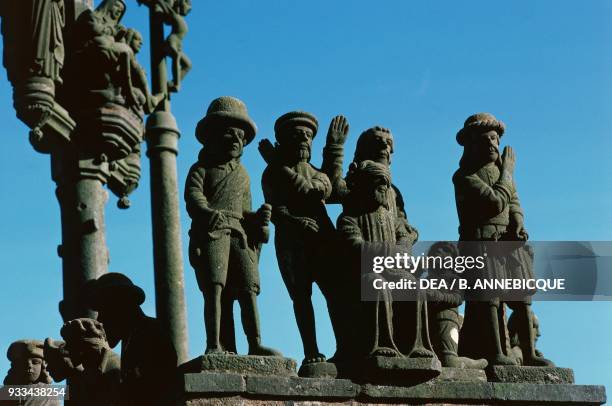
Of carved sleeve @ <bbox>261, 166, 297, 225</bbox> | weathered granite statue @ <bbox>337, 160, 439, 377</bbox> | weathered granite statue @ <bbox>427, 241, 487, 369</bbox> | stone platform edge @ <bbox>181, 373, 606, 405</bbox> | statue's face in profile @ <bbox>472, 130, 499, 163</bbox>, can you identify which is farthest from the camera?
statue's face in profile @ <bbox>472, 130, 499, 163</bbox>

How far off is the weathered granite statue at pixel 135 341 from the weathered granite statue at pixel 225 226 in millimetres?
459

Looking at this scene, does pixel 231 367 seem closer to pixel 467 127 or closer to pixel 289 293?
pixel 289 293

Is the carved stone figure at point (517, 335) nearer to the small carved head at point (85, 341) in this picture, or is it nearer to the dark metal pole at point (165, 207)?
the small carved head at point (85, 341)

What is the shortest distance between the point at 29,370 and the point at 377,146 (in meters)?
4.23

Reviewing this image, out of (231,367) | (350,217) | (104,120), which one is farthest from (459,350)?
(104,120)

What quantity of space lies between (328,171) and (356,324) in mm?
1569

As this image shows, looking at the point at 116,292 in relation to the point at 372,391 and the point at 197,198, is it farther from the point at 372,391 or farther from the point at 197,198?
the point at 372,391

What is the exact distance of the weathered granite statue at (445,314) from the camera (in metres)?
13.1

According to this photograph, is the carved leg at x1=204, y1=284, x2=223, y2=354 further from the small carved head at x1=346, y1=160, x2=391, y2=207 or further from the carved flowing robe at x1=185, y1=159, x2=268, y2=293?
the small carved head at x1=346, y1=160, x2=391, y2=207

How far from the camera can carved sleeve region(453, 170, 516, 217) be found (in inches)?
530

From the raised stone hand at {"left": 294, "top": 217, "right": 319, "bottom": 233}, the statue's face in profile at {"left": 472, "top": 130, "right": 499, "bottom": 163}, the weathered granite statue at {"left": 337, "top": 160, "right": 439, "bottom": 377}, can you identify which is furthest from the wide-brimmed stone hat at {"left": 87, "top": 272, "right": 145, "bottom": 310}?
the statue's face in profile at {"left": 472, "top": 130, "right": 499, "bottom": 163}

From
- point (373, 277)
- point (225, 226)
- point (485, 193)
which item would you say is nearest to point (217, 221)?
point (225, 226)

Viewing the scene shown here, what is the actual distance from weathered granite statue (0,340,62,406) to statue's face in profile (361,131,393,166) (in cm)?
395

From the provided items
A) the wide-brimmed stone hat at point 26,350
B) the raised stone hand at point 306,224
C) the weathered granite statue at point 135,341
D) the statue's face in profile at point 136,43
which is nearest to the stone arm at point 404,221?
the raised stone hand at point 306,224
